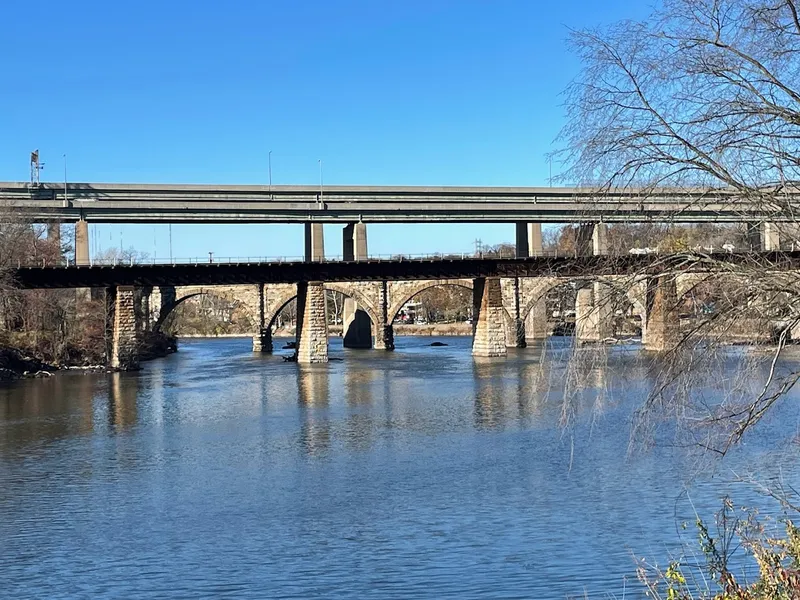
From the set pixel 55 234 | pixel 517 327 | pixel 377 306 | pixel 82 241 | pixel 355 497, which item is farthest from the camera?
pixel 377 306

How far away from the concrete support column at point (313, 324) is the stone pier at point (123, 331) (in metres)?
10.7

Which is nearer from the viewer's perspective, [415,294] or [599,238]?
[599,238]

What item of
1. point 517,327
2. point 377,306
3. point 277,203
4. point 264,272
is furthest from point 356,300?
point 264,272

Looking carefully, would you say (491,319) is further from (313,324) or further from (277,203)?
(277,203)

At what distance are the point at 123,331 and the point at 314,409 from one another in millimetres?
26599

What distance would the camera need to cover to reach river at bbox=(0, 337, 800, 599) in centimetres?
1491

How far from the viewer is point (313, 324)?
64438 mm

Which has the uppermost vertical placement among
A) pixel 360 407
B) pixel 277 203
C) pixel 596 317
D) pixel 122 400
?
pixel 277 203

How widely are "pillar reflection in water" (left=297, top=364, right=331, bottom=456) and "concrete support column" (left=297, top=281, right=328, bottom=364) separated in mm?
4653

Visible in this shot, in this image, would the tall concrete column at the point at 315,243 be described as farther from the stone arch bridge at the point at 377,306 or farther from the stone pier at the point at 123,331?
the stone pier at the point at 123,331

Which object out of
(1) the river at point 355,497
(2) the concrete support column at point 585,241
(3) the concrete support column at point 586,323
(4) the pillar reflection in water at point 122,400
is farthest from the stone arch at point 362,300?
(3) the concrete support column at point 586,323

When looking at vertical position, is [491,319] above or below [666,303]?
below

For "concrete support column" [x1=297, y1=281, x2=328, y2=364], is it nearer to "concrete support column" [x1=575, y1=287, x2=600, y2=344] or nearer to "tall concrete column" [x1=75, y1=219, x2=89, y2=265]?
"tall concrete column" [x1=75, y1=219, x2=89, y2=265]

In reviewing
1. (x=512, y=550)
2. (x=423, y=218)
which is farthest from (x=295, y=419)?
(x=423, y=218)
